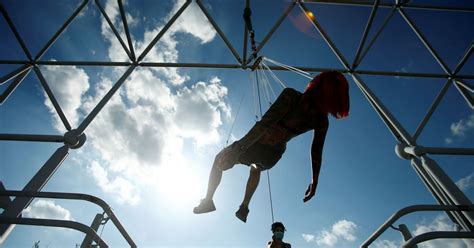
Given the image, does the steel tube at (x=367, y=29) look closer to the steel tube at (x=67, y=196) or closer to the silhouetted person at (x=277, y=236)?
the silhouetted person at (x=277, y=236)

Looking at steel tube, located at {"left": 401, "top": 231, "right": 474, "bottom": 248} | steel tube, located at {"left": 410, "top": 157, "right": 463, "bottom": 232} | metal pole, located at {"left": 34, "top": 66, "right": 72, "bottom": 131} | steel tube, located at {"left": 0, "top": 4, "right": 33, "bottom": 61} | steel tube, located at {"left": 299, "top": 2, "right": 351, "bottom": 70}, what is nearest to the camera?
steel tube, located at {"left": 401, "top": 231, "right": 474, "bottom": 248}

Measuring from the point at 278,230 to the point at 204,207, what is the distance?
1.25m

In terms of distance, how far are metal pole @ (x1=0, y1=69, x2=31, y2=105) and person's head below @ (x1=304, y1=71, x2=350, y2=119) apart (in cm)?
609

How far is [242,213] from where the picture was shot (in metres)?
3.09

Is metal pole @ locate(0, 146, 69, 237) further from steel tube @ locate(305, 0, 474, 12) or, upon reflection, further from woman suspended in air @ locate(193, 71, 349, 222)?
steel tube @ locate(305, 0, 474, 12)

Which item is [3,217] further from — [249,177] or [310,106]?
[310,106]

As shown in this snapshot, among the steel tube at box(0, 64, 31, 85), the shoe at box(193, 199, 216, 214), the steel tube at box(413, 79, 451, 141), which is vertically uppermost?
the steel tube at box(0, 64, 31, 85)

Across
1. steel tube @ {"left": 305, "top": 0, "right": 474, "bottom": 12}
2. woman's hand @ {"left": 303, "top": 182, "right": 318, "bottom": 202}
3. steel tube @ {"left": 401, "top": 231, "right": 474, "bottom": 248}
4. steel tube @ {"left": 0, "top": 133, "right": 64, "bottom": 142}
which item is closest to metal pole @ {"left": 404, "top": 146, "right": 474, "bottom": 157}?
steel tube @ {"left": 401, "top": 231, "right": 474, "bottom": 248}

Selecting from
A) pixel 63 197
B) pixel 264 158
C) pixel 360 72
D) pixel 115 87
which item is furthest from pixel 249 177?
pixel 360 72

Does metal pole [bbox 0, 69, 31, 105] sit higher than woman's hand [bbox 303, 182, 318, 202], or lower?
higher

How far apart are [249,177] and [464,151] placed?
2.93 m

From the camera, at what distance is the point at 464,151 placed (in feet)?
11.7

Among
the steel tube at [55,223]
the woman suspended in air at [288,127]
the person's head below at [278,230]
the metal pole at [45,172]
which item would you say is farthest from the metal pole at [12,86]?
the person's head below at [278,230]

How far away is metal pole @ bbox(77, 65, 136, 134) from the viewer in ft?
14.6
